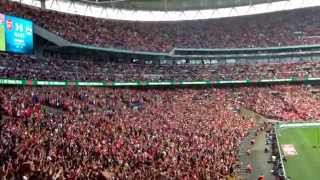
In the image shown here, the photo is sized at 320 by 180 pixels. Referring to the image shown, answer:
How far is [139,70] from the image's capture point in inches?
2469

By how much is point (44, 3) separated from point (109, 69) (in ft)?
39.2

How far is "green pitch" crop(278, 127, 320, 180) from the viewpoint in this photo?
101 ft

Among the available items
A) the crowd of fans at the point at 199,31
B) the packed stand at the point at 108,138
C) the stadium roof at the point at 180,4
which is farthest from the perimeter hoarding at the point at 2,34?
the stadium roof at the point at 180,4

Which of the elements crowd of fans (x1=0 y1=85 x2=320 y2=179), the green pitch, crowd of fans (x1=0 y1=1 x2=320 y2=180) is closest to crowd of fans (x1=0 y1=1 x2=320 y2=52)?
crowd of fans (x1=0 y1=1 x2=320 y2=180)

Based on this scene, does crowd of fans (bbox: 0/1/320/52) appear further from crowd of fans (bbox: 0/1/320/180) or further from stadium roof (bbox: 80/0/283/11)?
stadium roof (bbox: 80/0/283/11)

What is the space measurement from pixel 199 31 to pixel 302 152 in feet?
139

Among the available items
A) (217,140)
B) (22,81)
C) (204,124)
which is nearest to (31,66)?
(22,81)

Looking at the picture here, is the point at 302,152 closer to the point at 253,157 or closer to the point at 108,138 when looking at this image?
the point at 253,157

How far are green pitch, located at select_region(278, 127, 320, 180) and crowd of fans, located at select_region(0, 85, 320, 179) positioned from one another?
3250 millimetres

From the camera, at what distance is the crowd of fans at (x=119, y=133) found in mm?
17328

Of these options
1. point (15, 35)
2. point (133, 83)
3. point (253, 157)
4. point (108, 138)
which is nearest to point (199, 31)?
point (133, 83)

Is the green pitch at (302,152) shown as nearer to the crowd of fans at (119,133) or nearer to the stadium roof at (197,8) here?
the crowd of fans at (119,133)

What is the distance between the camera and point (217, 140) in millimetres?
33219

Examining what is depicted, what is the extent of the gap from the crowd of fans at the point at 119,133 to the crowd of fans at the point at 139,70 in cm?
382
